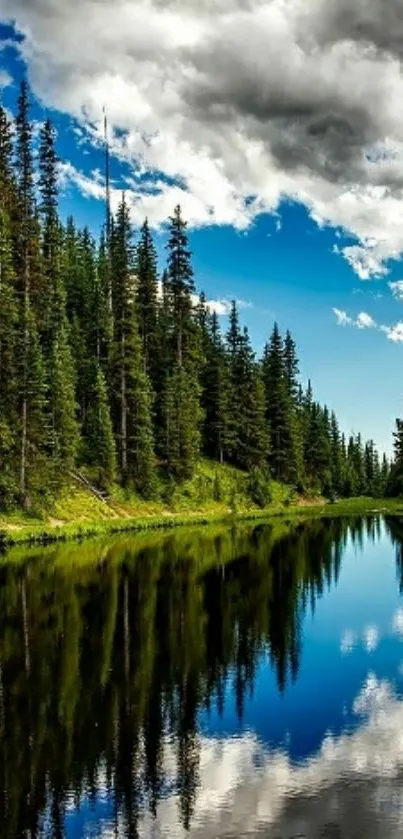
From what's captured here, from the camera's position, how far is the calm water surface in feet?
38.5

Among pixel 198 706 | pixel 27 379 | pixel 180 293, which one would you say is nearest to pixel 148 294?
pixel 180 293

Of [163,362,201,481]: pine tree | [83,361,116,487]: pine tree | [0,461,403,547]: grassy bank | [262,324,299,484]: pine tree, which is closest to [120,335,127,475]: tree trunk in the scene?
[83,361,116,487]: pine tree

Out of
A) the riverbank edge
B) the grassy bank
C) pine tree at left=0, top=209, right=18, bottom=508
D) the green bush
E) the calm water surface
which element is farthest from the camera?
the green bush

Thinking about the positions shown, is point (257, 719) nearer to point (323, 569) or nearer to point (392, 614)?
point (392, 614)

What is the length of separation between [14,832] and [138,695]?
657 cm

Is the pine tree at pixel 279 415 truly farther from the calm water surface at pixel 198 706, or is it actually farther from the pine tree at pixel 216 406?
the calm water surface at pixel 198 706

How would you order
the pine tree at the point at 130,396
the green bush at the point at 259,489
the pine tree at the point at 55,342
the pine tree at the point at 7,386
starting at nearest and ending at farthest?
the pine tree at the point at 7,386 < the pine tree at the point at 55,342 < the pine tree at the point at 130,396 < the green bush at the point at 259,489

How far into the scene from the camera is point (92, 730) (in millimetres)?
15242

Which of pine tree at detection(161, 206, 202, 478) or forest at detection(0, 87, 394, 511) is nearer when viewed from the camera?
forest at detection(0, 87, 394, 511)

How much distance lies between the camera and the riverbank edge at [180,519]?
49.1 meters

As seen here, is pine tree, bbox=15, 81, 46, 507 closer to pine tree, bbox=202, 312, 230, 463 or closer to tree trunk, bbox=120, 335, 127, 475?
tree trunk, bbox=120, 335, 127, 475

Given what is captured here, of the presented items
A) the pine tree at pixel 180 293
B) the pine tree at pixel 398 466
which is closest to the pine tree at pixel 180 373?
the pine tree at pixel 180 293

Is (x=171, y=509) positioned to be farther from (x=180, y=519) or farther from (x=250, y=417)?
(x=250, y=417)

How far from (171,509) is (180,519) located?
11.9 feet
